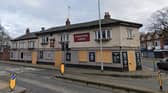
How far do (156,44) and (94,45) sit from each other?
44721 mm

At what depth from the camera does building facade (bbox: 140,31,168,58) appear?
5316 cm

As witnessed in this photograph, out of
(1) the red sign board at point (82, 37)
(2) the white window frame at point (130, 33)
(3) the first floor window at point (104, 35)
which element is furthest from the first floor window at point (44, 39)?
(2) the white window frame at point (130, 33)

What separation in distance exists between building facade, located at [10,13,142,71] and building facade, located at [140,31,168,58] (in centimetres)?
3237

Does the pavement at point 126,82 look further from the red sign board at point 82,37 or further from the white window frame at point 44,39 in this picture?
the white window frame at point 44,39

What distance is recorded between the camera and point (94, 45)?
80.8ft

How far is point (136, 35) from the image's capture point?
2466 centimetres

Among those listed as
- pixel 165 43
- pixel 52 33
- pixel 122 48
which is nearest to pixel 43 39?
pixel 52 33

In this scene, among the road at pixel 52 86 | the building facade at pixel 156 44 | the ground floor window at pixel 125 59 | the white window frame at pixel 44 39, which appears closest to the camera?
the road at pixel 52 86

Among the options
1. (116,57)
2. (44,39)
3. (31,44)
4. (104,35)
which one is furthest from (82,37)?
(31,44)

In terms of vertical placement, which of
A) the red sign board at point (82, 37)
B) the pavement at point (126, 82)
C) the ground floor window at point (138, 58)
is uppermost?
the red sign board at point (82, 37)

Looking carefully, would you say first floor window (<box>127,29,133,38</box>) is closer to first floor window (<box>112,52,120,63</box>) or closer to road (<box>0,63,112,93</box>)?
first floor window (<box>112,52,120,63</box>)

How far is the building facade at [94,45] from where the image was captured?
22.5m

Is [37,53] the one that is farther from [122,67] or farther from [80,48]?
[122,67]

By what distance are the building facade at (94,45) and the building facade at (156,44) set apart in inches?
1274
